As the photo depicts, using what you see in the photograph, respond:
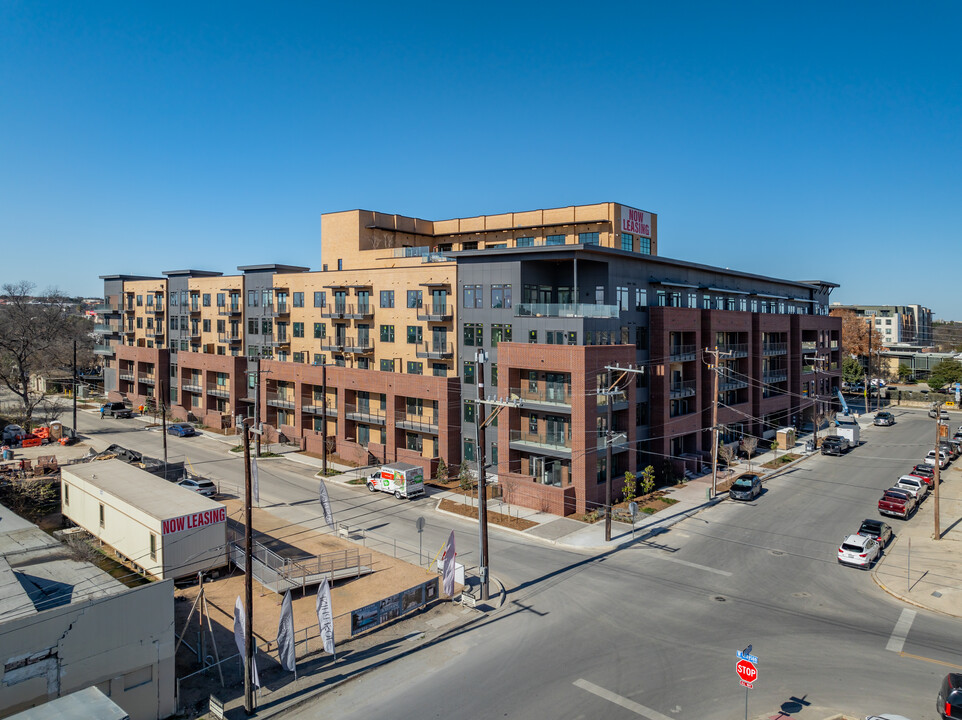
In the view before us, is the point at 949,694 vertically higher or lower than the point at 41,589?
lower

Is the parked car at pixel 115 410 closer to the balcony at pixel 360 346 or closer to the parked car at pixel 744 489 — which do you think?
the balcony at pixel 360 346

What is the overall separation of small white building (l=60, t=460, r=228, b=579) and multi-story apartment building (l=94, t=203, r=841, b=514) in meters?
18.8

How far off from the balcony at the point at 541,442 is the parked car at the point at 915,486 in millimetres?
23293

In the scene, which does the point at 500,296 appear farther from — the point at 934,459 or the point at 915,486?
the point at 934,459

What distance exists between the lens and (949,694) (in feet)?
56.4

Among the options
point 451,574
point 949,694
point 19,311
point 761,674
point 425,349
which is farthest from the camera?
point 19,311

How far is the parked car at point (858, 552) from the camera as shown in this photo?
98.3 feet

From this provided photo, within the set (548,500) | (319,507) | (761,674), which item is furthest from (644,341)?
(761,674)

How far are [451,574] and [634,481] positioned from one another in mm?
18825

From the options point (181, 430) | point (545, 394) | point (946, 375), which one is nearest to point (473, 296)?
point (545, 394)

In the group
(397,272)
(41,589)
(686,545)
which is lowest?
(686,545)

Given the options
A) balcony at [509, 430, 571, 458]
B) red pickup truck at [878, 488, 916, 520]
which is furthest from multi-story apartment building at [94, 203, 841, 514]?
red pickup truck at [878, 488, 916, 520]

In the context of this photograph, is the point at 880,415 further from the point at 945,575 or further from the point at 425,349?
the point at 425,349

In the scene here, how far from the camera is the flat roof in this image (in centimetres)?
2829
